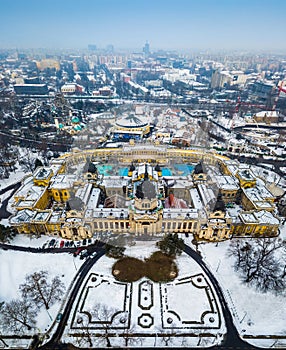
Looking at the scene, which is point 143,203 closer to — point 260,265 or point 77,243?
point 77,243

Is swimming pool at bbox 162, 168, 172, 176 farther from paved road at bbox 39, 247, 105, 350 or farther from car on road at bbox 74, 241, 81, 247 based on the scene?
car on road at bbox 74, 241, 81, 247

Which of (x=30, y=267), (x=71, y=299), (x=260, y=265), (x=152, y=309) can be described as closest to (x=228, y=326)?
(x=152, y=309)

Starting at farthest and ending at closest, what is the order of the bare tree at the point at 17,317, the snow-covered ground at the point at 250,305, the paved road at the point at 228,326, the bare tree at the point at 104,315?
1. the snow-covered ground at the point at 250,305
2. the bare tree at the point at 104,315
3. the bare tree at the point at 17,317
4. the paved road at the point at 228,326

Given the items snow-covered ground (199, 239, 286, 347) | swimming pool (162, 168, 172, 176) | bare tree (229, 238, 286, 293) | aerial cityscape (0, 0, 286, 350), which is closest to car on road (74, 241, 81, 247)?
aerial cityscape (0, 0, 286, 350)

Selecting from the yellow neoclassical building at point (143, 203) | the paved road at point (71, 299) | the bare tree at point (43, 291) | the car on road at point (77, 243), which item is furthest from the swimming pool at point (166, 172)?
the bare tree at point (43, 291)

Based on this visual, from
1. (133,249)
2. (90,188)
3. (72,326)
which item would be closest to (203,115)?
(90,188)

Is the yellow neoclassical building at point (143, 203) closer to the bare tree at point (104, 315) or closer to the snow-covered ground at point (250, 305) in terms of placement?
the snow-covered ground at point (250, 305)

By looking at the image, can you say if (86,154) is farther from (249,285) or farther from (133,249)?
(249,285)
